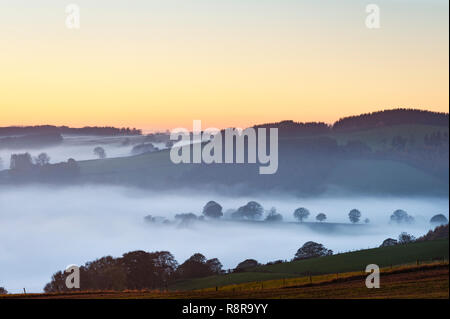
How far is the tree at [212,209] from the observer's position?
11725 centimetres

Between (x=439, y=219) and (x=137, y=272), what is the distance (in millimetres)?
90233

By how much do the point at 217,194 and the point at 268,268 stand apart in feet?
165

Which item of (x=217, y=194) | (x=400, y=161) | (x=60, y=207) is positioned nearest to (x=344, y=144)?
(x=400, y=161)

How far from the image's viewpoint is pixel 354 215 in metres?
138

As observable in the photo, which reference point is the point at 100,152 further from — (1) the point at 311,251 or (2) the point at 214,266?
(1) the point at 311,251

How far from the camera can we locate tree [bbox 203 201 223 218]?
385 ft

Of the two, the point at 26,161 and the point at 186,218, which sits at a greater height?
the point at 26,161

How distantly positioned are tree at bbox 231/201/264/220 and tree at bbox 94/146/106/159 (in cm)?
2933

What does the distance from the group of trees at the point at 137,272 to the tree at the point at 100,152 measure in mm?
26898

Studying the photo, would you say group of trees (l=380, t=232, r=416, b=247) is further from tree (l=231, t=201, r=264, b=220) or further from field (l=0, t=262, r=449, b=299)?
tree (l=231, t=201, r=264, b=220)

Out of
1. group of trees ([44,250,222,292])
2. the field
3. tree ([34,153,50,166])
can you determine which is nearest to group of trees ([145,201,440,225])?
tree ([34,153,50,166])

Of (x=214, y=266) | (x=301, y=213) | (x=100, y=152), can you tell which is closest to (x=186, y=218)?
(x=100, y=152)

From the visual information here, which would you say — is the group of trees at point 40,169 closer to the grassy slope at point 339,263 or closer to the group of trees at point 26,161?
the group of trees at point 26,161

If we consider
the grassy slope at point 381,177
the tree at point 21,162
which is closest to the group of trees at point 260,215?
the grassy slope at point 381,177
